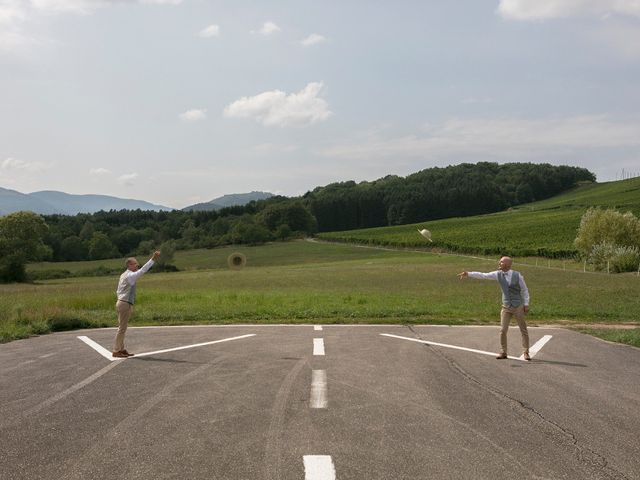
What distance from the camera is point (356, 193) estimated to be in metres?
178

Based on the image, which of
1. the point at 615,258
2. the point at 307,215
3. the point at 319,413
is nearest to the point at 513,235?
the point at 615,258

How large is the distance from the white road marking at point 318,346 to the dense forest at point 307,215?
107799 millimetres

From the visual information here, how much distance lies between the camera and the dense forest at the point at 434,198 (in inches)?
6378

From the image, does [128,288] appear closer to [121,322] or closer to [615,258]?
[121,322]

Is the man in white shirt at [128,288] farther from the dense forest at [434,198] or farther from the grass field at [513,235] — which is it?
the dense forest at [434,198]

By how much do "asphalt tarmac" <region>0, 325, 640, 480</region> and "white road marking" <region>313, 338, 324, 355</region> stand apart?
0.04 metres

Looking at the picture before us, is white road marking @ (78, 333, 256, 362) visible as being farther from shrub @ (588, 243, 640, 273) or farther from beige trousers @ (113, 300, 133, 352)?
shrub @ (588, 243, 640, 273)

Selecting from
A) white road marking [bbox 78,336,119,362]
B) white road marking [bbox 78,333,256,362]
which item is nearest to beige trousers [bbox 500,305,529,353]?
white road marking [bbox 78,333,256,362]

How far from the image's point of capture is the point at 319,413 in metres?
6.97

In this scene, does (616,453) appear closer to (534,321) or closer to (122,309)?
(122,309)

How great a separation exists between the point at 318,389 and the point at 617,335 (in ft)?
32.5

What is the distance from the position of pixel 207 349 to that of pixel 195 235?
137524 mm

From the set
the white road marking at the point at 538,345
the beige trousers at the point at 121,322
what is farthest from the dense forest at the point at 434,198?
the beige trousers at the point at 121,322

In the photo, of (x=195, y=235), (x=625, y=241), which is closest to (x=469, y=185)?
(x=195, y=235)
